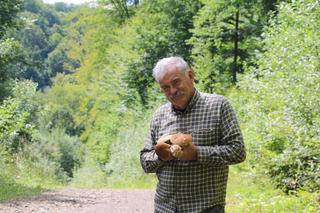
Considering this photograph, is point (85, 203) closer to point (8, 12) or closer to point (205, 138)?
point (8, 12)

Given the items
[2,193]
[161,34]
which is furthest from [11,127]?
[161,34]

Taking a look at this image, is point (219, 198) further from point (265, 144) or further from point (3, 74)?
point (3, 74)

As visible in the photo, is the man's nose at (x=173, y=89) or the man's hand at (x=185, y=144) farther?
the man's nose at (x=173, y=89)

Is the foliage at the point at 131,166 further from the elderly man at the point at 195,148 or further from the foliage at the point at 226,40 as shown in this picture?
the elderly man at the point at 195,148

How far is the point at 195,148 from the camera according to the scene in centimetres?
280

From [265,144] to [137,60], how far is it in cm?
2192

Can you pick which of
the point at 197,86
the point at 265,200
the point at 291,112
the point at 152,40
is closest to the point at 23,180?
the point at 265,200

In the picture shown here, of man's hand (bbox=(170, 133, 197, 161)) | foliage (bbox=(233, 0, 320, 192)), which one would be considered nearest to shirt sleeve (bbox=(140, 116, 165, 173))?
man's hand (bbox=(170, 133, 197, 161))

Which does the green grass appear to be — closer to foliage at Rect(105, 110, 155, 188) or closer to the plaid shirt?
foliage at Rect(105, 110, 155, 188)

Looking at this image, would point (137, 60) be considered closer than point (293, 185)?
No

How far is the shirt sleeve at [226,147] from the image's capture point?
282cm

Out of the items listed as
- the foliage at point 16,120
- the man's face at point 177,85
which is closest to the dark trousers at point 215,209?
the man's face at point 177,85

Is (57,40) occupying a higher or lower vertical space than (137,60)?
lower

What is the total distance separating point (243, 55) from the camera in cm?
2303
